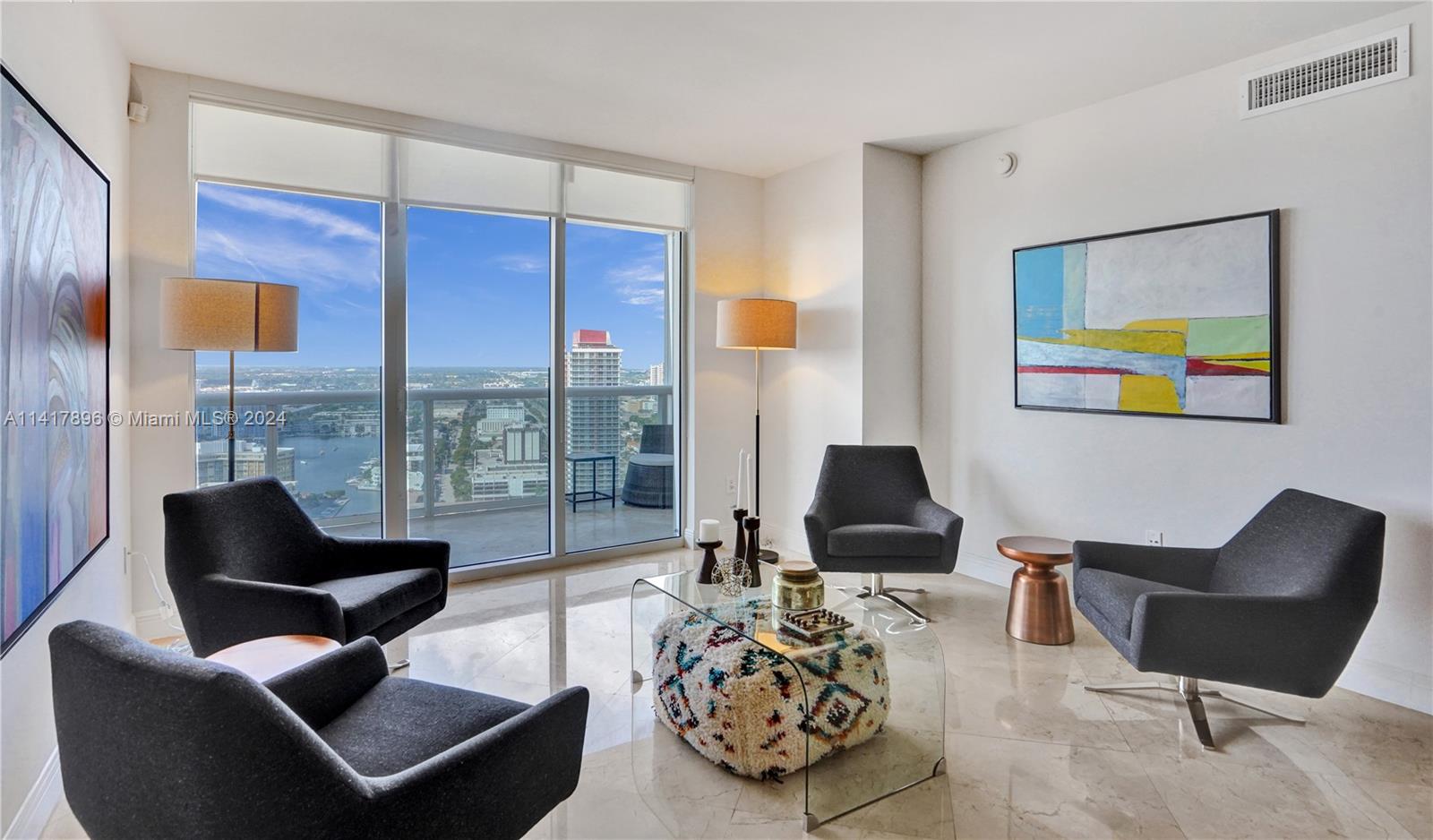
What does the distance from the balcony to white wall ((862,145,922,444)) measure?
4.85ft

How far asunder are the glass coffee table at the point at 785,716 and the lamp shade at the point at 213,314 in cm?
206

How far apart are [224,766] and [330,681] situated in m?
0.70

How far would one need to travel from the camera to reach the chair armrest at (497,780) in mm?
1257

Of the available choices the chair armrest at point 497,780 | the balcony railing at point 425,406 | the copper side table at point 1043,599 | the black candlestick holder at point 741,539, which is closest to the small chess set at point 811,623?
the black candlestick holder at point 741,539

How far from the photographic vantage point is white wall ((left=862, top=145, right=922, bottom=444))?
14.5 feet

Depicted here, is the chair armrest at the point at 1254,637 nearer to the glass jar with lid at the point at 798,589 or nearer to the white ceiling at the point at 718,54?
the glass jar with lid at the point at 798,589

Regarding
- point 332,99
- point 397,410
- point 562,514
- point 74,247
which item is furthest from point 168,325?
point 562,514

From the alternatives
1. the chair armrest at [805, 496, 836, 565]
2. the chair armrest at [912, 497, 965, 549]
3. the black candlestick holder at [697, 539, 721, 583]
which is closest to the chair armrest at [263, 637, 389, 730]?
the black candlestick holder at [697, 539, 721, 583]

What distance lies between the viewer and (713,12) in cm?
280

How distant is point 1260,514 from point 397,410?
4.16 metres

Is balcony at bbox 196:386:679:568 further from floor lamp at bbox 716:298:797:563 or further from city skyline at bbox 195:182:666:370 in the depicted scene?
floor lamp at bbox 716:298:797:563

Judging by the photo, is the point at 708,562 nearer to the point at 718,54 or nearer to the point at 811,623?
the point at 811,623

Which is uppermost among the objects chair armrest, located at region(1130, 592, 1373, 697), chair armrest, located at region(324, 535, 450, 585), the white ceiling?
the white ceiling

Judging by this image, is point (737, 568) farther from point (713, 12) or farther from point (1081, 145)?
point (1081, 145)
